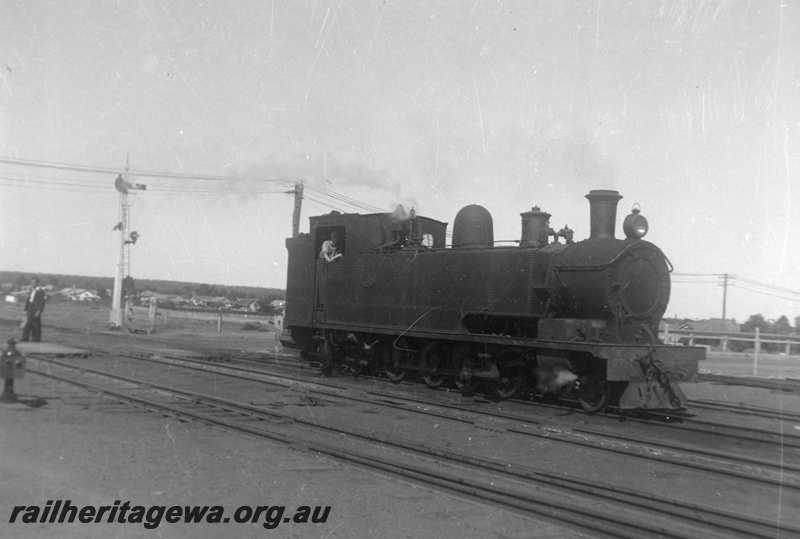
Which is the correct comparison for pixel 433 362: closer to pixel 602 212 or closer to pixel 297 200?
pixel 602 212

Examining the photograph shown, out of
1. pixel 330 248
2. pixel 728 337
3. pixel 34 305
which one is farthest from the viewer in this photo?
pixel 728 337

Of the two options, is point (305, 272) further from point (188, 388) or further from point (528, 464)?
point (528, 464)

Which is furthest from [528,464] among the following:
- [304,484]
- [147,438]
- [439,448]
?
[147,438]

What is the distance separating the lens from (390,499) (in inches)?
222

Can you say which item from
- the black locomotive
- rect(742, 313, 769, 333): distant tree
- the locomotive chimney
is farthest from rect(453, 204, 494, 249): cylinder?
rect(742, 313, 769, 333): distant tree

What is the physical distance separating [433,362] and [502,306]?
234 centimetres

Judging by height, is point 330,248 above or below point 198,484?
above

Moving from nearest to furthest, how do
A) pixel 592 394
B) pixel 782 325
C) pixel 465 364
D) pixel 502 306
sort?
pixel 592 394
pixel 502 306
pixel 465 364
pixel 782 325

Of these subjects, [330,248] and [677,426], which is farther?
[330,248]

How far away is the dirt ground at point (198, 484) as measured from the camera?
485cm

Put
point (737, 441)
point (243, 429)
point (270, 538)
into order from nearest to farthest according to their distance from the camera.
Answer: point (270, 538), point (243, 429), point (737, 441)

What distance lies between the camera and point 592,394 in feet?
35.4

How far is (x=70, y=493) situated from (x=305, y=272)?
10750mm

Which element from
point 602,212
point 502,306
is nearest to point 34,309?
point 502,306
